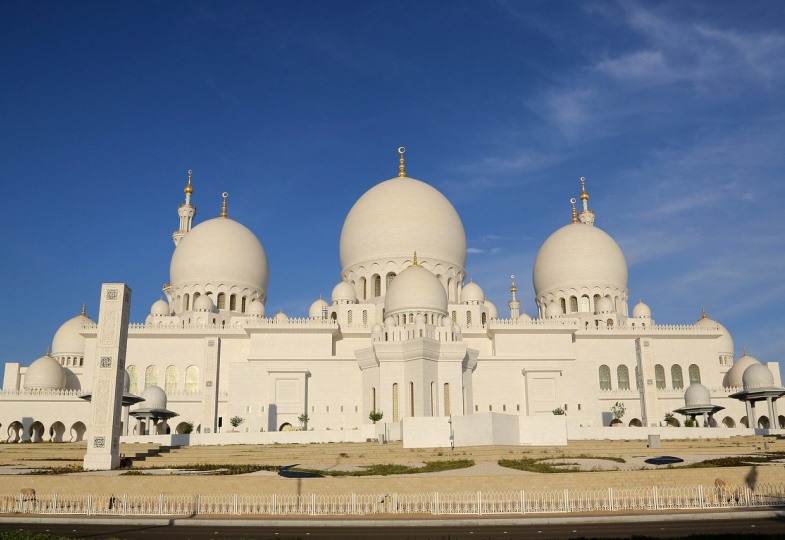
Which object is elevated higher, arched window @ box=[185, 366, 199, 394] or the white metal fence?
arched window @ box=[185, 366, 199, 394]

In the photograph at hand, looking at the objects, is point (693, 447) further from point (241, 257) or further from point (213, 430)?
point (241, 257)

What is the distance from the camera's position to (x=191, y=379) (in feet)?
146

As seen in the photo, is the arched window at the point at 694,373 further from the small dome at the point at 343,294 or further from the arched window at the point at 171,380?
the arched window at the point at 171,380

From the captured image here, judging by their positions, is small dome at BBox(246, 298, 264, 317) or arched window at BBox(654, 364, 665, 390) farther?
arched window at BBox(654, 364, 665, 390)

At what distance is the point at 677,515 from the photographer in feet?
50.5

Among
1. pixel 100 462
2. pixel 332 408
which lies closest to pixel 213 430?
pixel 332 408

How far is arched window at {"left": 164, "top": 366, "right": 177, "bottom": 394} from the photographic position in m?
44.2

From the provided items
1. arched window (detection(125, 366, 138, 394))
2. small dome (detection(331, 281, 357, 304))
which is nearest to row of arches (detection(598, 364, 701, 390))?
small dome (detection(331, 281, 357, 304))

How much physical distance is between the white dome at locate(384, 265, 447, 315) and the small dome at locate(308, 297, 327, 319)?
6.75 m

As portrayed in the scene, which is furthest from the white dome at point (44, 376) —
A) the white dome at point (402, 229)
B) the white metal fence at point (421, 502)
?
the white metal fence at point (421, 502)

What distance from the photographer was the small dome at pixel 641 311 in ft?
163

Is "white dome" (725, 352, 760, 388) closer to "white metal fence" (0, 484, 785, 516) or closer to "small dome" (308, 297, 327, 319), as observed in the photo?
"small dome" (308, 297, 327, 319)

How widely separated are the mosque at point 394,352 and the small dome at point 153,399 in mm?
72

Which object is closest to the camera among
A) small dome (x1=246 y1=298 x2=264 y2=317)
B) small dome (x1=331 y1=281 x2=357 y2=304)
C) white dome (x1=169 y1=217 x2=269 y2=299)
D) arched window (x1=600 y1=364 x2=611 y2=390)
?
small dome (x1=331 y1=281 x2=357 y2=304)
